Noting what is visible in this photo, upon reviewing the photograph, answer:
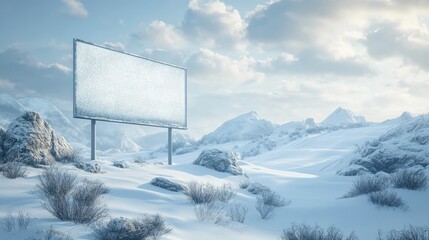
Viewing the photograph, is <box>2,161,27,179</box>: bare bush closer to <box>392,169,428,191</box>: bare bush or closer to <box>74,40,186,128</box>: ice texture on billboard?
<box>74,40,186,128</box>: ice texture on billboard

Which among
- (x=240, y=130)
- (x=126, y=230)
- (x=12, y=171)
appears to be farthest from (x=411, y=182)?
(x=240, y=130)

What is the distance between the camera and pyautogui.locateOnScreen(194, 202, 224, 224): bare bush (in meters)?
7.21

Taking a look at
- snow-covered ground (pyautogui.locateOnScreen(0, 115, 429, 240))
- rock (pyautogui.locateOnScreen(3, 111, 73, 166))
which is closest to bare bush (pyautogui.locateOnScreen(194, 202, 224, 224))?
snow-covered ground (pyautogui.locateOnScreen(0, 115, 429, 240))

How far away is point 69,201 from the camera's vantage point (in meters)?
6.18

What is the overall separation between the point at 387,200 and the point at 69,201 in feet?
25.3

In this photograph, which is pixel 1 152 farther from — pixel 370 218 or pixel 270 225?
pixel 370 218

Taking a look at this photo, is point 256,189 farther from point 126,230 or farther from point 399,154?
point 399,154

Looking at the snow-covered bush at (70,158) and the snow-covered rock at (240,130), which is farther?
the snow-covered rock at (240,130)

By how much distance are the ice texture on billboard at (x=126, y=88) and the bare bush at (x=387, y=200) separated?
9537mm

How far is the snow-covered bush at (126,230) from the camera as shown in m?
5.01

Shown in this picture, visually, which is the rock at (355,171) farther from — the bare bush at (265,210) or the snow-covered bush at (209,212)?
the snow-covered bush at (209,212)

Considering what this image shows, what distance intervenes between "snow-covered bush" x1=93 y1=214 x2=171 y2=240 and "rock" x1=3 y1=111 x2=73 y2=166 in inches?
218

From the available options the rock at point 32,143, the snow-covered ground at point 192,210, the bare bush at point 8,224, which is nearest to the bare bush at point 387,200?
the snow-covered ground at point 192,210

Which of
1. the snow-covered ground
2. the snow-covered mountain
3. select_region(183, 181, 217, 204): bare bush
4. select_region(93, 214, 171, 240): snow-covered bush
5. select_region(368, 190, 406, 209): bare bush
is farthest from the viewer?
the snow-covered mountain
